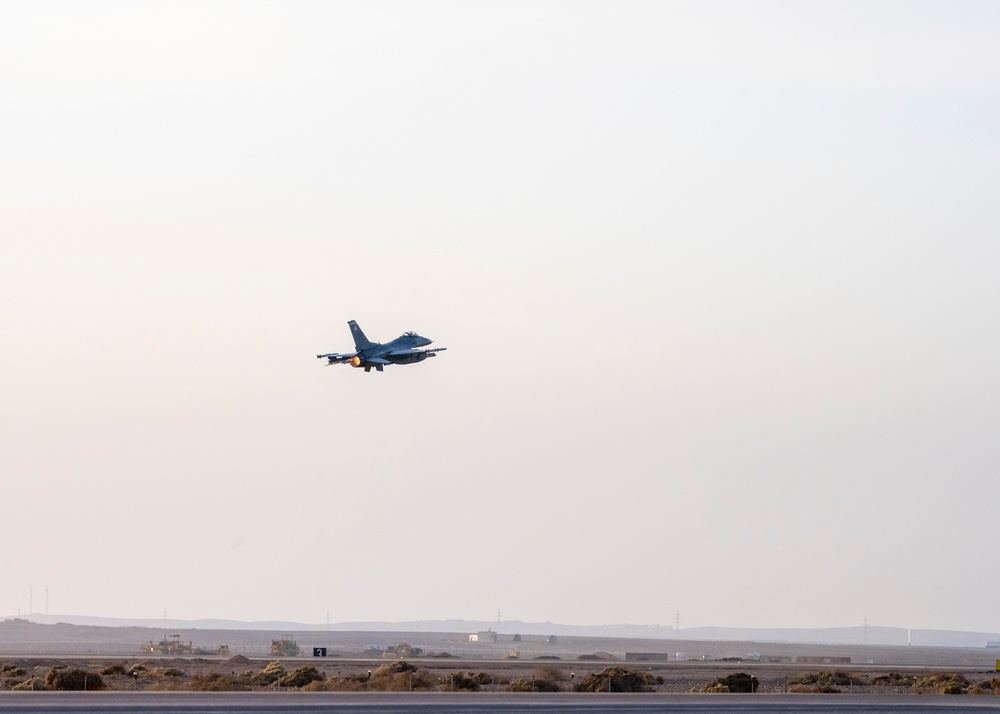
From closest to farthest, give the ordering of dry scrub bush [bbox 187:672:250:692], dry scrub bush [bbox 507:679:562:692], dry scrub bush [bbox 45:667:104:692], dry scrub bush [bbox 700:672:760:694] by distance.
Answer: dry scrub bush [bbox 187:672:250:692] → dry scrub bush [bbox 45:667:104:692] → dry scrub bush [bbox 507:679:562:692] → dry scrub bush [bbox 700:672:760:694]

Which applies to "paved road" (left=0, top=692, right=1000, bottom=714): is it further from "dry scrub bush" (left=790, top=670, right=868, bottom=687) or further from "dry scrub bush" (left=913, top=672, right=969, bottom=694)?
"dry scrub bush" (left=790, top=670, right=868, bottom=687)

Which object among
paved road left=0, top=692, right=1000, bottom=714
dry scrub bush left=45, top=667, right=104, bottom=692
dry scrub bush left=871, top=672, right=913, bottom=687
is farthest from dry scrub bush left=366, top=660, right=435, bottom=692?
dry scrub bush left=871, top=672, right=913, bottom=687

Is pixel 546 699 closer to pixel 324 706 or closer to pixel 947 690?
pixel 324 706

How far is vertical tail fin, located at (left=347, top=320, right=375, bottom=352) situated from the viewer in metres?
76.9

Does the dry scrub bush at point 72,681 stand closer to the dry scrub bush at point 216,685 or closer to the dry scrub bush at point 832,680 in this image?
the dry scrub bush at point 216,685

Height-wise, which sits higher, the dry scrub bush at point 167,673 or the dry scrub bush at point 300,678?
the dry scrub bush at point 300,678

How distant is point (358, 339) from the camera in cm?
7725

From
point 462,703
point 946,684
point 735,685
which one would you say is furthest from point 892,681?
point 462,703

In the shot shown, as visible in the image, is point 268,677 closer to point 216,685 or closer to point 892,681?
point 216,685

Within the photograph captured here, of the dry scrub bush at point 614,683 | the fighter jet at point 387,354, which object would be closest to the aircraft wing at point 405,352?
the fighter jet at point 387,354

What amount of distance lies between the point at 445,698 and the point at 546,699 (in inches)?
190

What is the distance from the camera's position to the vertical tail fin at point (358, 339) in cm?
7688

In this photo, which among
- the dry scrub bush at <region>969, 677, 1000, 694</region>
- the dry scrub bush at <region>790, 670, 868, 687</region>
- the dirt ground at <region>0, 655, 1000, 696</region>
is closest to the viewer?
the dirt ground at <region>0, 655, 1000, 696</region>

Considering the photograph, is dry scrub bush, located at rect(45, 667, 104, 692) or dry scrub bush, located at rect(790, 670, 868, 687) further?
dry scrub bush, located at rect(790, 670, 868, 687)
